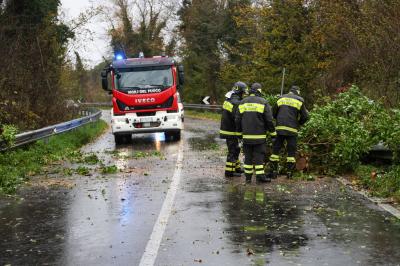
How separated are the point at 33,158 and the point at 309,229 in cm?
936

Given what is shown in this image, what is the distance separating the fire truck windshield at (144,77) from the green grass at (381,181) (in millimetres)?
10484

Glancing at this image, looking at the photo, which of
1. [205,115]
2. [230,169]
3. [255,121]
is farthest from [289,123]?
[205,115]

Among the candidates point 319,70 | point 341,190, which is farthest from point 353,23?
point 341,190

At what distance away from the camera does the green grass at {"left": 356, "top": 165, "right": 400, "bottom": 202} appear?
9.92 m

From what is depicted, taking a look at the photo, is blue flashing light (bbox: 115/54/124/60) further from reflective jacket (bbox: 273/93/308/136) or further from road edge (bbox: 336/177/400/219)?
road edge (bbox: 336/177/400/219)

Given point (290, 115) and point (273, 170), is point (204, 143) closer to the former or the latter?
point (273, 170)

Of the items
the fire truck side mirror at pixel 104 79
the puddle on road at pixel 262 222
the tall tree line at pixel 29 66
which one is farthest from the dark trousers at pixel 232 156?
A: the fire truck side mirror at pixel 104 79

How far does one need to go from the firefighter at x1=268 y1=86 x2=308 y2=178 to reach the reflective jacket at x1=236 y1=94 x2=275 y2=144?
49 centimetres

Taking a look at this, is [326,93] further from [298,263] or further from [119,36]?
[119,36]

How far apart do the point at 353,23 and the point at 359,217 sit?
16.0 metres

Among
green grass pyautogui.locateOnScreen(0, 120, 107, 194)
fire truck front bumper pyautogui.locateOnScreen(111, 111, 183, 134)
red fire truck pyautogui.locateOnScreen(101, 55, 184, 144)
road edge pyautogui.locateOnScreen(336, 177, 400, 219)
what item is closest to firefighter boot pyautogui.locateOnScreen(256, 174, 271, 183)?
road edge pyautogui.locateOnScreen(336, 177, 400, 219)

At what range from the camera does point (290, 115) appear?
1205 centimetres

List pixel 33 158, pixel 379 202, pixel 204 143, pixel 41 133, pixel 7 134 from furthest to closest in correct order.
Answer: pixel 204 143 → pixel 41 133 → pixel 33 158 → pixel 7 134 → pixel 379 202

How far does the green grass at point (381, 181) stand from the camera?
9.92 meters
